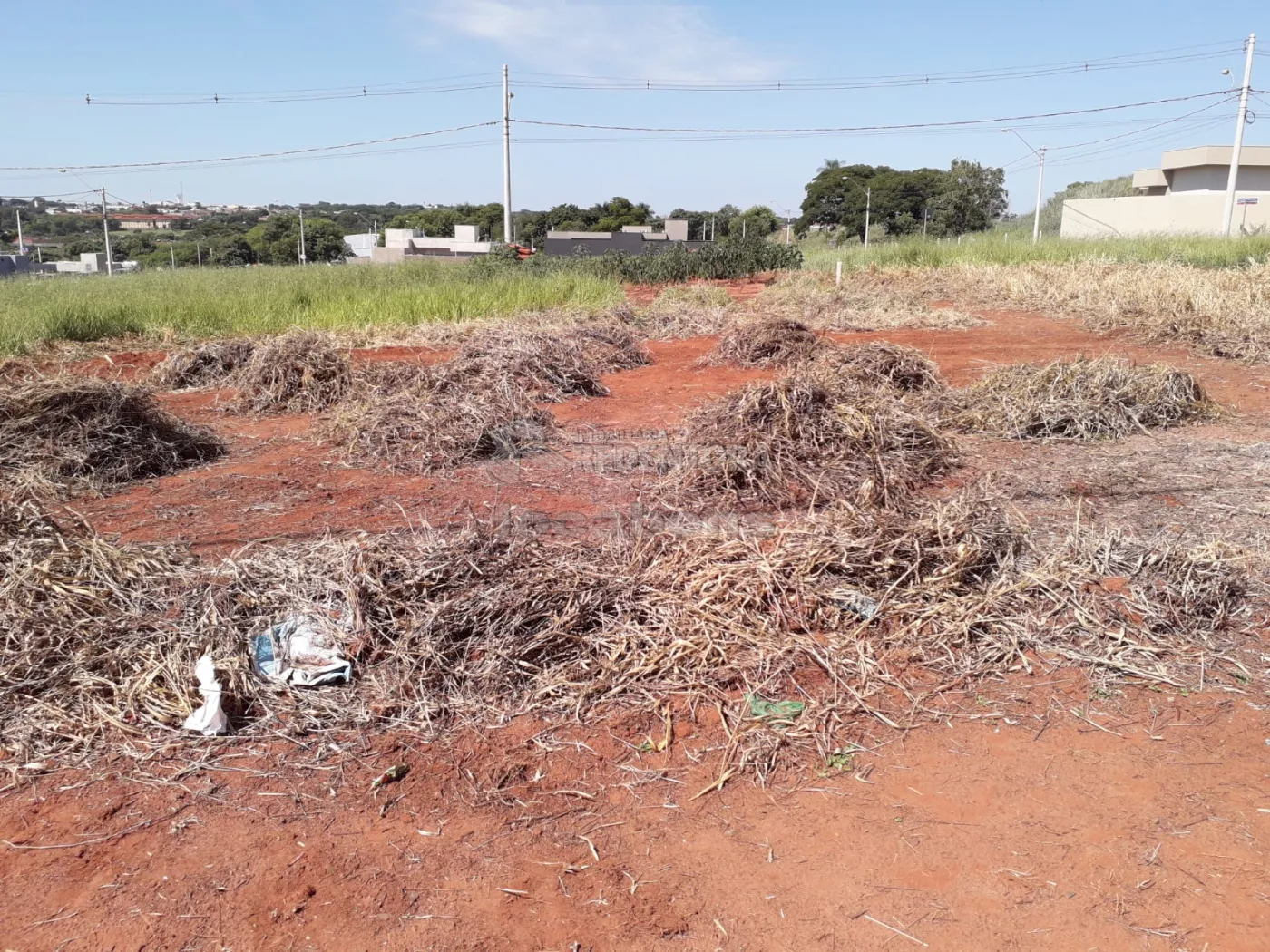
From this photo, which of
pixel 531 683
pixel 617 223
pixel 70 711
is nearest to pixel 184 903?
pixel 70 711

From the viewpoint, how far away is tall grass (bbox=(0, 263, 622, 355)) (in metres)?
12.5

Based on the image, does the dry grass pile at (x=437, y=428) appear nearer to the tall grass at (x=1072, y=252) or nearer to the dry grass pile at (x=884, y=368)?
the dry grass pile at (x=884, y=368)

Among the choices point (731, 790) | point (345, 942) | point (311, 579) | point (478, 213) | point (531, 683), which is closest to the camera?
point (345, 942)

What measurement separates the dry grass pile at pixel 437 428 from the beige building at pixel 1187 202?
94.3 feet

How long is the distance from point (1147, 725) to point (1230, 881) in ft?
2.68

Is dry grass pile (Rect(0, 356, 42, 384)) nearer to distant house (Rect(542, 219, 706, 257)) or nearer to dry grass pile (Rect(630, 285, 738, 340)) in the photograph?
dry grass pile (Rect(630, 285, 738, 340))

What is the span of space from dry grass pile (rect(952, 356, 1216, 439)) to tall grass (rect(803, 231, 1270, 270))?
1288 centimetres

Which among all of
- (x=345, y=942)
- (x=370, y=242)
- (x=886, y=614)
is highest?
(x=370, y=242)

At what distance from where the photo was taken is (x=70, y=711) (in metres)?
Answer: 3.06

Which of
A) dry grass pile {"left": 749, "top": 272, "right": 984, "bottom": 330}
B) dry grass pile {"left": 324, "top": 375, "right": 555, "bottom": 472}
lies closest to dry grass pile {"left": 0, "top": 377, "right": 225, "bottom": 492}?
dry grass pile {"left": 324, "top": 375, "right": 555, "bottom": 472}

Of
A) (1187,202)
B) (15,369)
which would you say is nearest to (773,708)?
(15,369)

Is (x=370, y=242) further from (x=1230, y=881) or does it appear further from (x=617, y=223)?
(x=1230, y=881)

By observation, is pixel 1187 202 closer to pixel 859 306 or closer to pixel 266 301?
pixel 859 306

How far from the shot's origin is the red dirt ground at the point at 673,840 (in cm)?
223
